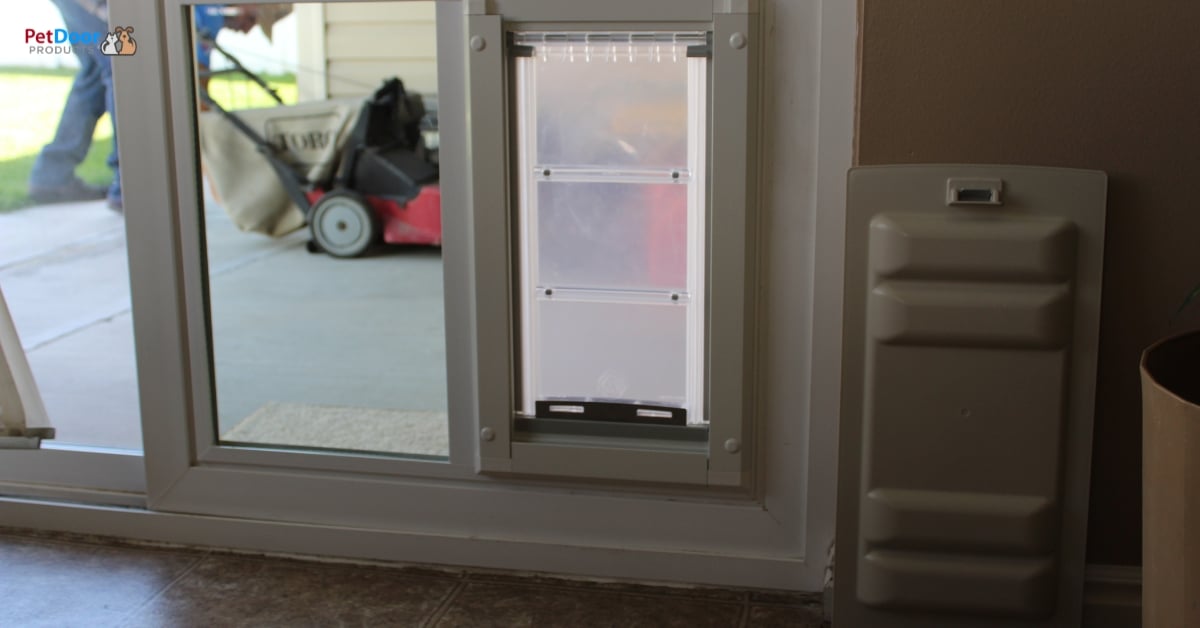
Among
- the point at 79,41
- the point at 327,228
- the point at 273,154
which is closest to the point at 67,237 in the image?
the point at 273,154

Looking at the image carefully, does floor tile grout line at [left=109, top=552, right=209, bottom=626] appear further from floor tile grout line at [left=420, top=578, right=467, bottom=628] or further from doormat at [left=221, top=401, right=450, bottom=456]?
doormat at [left=221, top=401, right=450, bottom=456]

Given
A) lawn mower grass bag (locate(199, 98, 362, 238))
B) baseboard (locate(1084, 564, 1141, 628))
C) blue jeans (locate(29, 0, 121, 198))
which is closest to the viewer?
baseboard (locate(1084, 564, 1141, 628))

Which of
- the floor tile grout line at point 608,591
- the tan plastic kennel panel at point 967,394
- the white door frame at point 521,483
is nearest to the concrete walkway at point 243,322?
the white door frame at point 521,483

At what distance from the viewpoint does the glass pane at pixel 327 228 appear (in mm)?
3453

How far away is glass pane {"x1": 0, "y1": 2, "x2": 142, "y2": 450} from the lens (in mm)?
3082

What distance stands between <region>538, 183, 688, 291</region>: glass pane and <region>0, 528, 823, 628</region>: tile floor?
596 millimetres

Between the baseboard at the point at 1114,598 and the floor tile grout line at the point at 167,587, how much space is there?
171 cm

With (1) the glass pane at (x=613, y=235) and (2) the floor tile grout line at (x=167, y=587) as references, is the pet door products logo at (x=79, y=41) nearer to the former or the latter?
(1) the glass pane at (x=613, y=235)

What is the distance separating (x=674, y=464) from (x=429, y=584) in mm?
544

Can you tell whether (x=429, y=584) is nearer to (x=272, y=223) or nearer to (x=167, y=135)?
(x=167, y=135)

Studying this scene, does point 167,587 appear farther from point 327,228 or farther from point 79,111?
point 327,228

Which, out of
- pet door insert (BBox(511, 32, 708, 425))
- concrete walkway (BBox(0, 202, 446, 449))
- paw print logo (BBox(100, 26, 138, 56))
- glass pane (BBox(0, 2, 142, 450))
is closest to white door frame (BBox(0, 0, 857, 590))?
paw print logo (BBox(100, 26, 138, 56))

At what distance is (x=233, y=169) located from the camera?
5.33 metres

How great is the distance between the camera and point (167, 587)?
2236mm
